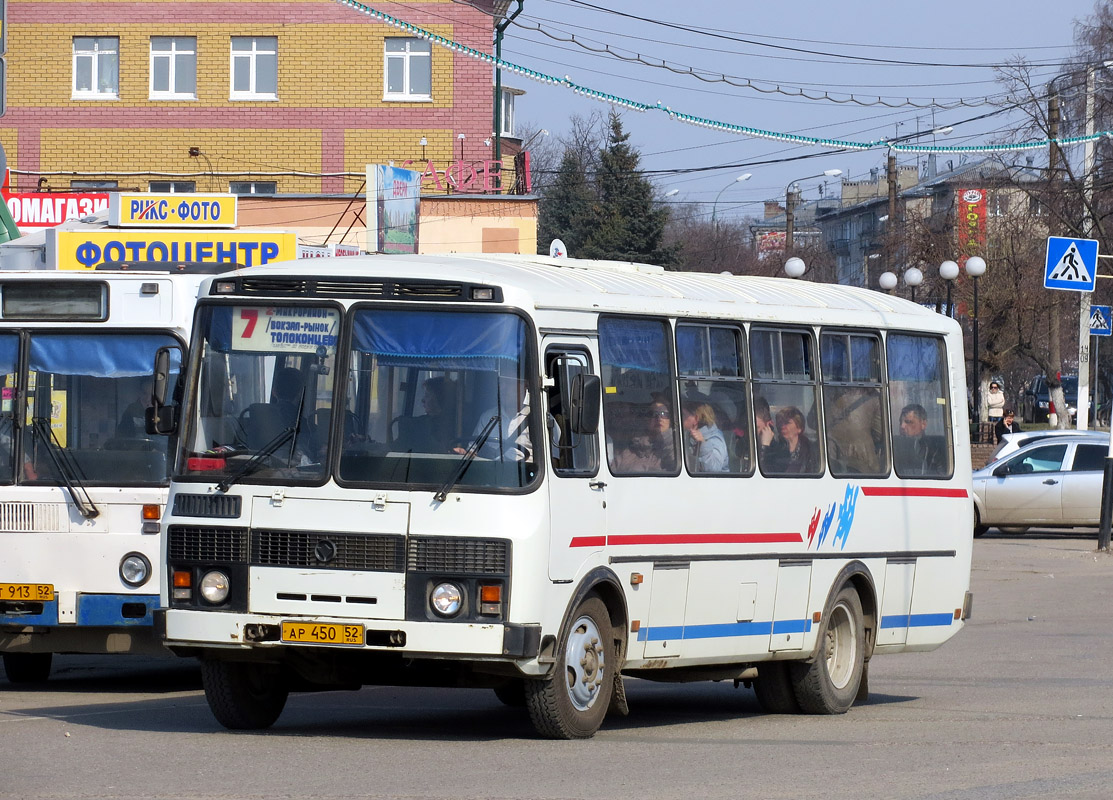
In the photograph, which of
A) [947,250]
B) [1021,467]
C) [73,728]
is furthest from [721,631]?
[947,250]

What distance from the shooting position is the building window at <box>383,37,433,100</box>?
163ft

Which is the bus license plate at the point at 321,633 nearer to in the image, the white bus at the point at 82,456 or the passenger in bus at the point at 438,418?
the passenger in bus at the point at 438,418

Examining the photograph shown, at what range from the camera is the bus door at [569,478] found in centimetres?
948

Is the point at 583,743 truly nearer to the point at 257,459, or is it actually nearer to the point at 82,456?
the point at 257,459

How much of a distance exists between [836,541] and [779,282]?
6.01 ft

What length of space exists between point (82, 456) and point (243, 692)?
2.76 meters

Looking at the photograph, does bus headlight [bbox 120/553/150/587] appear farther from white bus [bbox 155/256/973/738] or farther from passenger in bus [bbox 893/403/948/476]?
passenger in bus [bbox 893/403/948/476]

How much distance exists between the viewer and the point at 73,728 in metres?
10.4

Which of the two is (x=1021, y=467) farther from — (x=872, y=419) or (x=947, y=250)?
(x=947, y=250)

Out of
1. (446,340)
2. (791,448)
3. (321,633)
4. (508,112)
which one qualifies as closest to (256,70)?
(508,112)

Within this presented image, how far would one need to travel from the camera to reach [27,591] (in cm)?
1198

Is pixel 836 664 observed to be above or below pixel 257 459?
below

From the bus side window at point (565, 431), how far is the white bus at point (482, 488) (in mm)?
17

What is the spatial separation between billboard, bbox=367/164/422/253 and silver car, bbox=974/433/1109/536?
1256 centimetres
